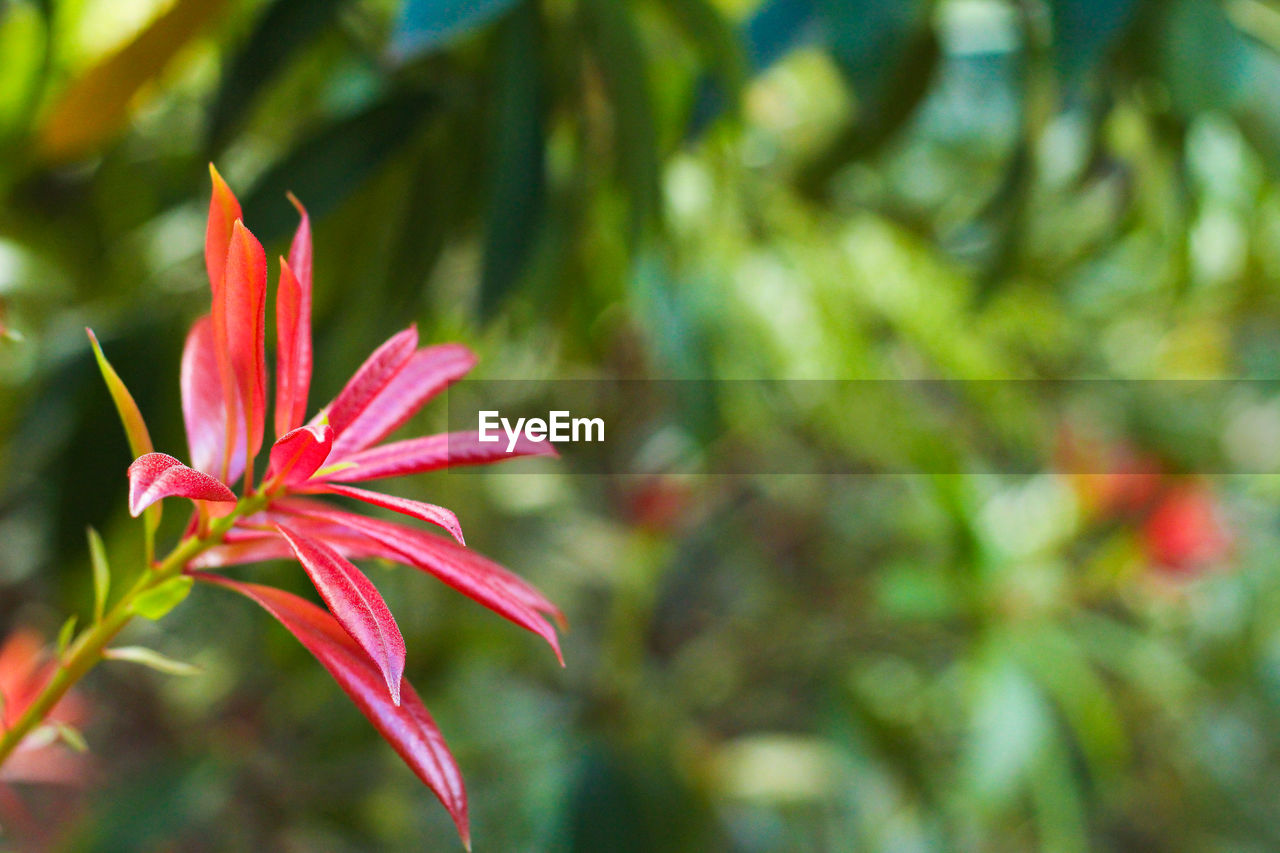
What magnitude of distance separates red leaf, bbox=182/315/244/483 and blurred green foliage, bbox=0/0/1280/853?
107mm

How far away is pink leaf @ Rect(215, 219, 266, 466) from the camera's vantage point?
5.3 inches

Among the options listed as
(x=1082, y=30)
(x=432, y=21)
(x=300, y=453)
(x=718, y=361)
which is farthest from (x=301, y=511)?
(x=718, y=361)

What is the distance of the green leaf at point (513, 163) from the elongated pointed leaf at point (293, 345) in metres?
0.14

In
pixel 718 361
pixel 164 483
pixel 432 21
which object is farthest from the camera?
pixel 718 361

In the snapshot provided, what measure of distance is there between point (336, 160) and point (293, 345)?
19 cm

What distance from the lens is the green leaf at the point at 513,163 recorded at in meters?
0.29

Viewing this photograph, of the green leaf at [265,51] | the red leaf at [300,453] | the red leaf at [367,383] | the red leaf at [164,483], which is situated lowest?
the red leaf at [164,483]

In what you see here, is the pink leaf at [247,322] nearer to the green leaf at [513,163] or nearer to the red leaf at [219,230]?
the red leaf at [219,230]

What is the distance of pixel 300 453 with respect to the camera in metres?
0.13

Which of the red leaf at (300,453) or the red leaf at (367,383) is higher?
the red leaf at (367,383)

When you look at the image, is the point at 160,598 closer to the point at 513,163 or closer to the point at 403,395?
the point at 403,395

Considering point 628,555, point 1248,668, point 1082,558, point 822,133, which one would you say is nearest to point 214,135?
point 822,133

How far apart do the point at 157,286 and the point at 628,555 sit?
0.48 meters

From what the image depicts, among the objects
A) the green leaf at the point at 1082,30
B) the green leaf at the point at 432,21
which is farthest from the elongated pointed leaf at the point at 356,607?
the green leaf at the point at 1082,30
